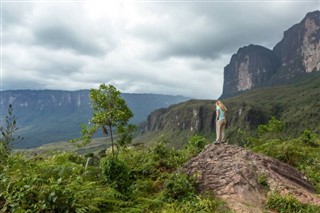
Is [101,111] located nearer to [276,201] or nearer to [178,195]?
[178,195]

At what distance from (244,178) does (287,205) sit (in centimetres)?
205

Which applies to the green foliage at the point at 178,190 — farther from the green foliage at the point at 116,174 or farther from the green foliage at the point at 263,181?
the green foliage at the point at 263,181

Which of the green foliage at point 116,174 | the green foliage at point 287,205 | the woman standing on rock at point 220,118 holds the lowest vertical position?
the green foliage at point 287,205

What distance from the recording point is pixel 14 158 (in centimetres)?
1159

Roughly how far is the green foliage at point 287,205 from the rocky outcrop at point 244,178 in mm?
373

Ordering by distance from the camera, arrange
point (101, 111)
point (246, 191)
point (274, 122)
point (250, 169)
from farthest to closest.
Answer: point (274, 122)
point (101, 111)
point (250, 169)
point (246, 191)

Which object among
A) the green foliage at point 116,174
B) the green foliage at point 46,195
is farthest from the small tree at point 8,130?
the green foliage at point 116,174

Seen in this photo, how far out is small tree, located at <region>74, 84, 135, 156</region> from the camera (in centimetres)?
1431

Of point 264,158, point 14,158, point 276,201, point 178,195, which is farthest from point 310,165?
point 14,158

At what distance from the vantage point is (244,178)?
42.8 ft

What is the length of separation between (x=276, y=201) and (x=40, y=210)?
8.09 m

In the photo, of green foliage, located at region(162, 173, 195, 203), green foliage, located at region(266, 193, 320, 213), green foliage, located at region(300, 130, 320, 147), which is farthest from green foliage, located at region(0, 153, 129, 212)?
green foliage, located at region(300, 130, 320, 147)

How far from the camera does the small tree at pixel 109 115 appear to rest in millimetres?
14312

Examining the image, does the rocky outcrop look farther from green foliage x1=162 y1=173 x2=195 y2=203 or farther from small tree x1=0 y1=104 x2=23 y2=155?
small tree x1=0 y1=104 x2=23 y2=155
